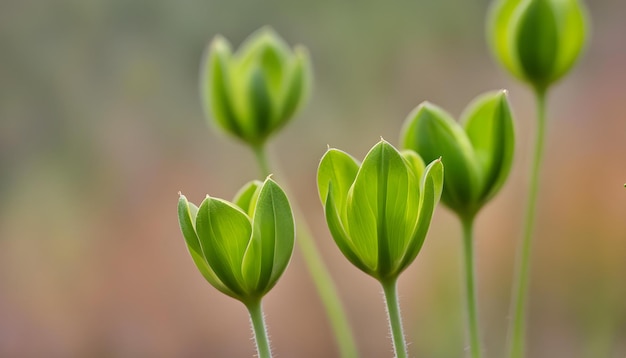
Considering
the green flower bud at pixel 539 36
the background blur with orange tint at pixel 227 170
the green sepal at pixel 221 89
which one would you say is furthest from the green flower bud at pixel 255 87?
the background blur with orange tint at pixel 227 170

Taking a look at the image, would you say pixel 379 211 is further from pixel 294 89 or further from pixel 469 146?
pixel 294 89

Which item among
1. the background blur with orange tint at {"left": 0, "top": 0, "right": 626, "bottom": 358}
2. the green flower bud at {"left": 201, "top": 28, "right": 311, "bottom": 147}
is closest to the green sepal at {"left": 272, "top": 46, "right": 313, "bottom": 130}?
the green flower bud at {"left": 201, "top": 28, "right": 311, "bottom": 147}

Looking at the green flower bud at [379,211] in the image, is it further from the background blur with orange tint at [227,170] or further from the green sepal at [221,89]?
the background blur with orange tint at [227,170]

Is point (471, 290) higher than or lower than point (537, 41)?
lower

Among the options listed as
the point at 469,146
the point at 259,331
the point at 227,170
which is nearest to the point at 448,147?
the point at 469,146

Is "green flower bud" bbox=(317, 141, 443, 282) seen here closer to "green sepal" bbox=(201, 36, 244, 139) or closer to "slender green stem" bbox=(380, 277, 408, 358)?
"slender green stem" bbox=(380, 277, 408, 358)
